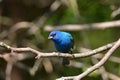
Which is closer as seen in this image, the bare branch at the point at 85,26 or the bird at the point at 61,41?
the bird at the point at 61,41

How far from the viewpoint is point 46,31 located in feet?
20.5

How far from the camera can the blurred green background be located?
6203 millimetres

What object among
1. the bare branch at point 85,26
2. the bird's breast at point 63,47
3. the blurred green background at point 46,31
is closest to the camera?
the bird's breast at point 63,47

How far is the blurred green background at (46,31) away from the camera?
6.20 metres

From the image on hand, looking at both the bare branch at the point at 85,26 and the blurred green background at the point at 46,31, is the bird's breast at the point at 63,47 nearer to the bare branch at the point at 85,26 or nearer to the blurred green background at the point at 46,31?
the bare branch at the point at 85,26

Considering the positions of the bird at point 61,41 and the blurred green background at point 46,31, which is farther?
the blurred green background at point 46,31

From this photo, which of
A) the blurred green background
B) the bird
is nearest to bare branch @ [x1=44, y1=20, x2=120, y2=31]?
the blurred green background

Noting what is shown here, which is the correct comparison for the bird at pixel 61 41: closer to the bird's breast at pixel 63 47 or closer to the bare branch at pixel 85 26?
the bird's breast at pixel 63 47

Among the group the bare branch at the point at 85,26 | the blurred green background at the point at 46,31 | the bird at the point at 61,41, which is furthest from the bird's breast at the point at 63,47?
Answer: the blurred green background at the point at 46,31

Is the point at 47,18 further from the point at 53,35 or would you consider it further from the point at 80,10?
the point at 53,35

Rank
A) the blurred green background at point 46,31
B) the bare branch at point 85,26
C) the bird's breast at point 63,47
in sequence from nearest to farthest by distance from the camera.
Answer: the bird's breast at point 63,47
the bare branch at point 85,26
the blurred green background at point 46,31

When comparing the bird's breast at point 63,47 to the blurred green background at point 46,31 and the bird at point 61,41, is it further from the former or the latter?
the blurred green background at point 46,31

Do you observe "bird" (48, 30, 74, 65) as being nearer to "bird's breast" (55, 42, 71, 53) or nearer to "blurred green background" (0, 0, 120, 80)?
"bird's breast" (55, 42, 71, 53)

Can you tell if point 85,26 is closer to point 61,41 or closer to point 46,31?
point 46,31
